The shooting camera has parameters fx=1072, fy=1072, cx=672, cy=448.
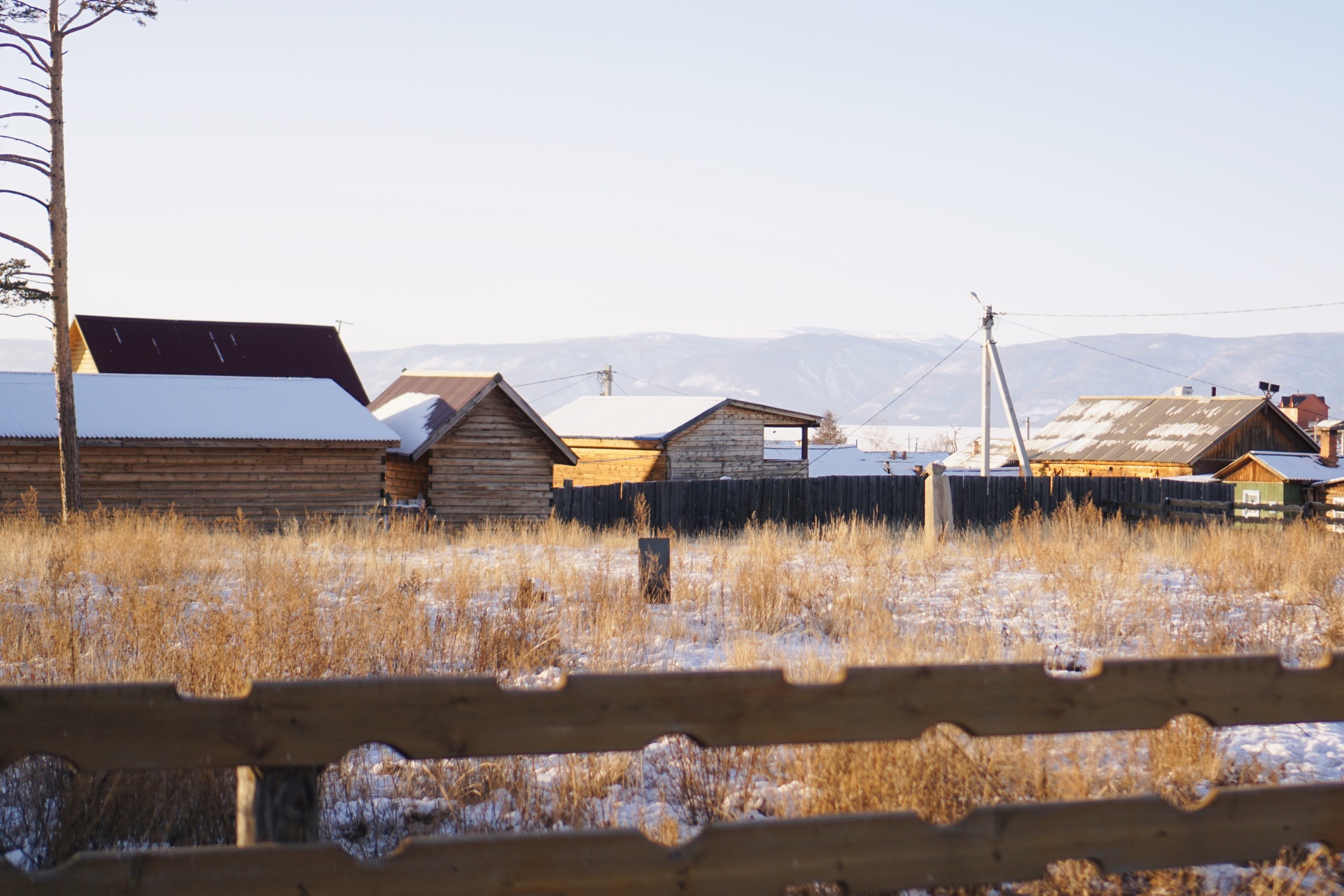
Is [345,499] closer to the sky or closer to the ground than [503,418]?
closer to the ground

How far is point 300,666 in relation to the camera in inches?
229

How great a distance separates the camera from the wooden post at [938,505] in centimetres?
1723

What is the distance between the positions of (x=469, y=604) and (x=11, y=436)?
15851 mm

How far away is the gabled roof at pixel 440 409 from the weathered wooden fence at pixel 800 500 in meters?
1.39

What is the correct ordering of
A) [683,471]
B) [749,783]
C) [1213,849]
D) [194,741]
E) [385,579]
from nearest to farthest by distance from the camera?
[194,741], [1213,849], [749,783], [385,579], [683,471]

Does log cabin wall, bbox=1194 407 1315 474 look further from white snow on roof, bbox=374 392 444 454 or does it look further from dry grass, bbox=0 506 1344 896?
white snow on roof, bbox=374 392 444 454

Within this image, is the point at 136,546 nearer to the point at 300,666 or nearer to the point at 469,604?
the point at 469,604

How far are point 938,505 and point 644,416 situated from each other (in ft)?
67.8

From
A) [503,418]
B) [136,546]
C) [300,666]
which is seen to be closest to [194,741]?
[300,666]

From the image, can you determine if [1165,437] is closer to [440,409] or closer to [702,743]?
[440,409]

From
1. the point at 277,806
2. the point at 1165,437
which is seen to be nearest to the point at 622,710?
the point at 277,806

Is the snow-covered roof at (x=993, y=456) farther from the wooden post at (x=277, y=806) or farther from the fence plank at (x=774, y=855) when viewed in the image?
the wooden post at (x=277, y=806)

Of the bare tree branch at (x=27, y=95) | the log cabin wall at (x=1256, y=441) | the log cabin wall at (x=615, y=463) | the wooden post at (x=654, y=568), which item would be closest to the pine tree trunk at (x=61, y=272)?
the bare tree branch at (x=27, y=95)

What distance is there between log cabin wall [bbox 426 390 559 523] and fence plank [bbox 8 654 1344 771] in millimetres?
21965
